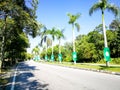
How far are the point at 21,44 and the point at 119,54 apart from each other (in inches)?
1372

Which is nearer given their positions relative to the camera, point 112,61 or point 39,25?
point 39,25

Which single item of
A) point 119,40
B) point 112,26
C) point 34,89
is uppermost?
point 112,26

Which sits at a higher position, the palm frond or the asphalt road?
the palm frond

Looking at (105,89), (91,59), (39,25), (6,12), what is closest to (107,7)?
(39,25)

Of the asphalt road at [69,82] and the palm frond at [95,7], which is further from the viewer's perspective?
the palm frond at [95,7]

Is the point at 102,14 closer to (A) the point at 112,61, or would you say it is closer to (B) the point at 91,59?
(A) the point at 112,61

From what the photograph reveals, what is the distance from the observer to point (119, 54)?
6025cm

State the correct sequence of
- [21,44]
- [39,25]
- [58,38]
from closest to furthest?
[39,25] → [21,44] → [58,38]

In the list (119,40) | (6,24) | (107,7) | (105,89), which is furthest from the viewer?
(119,40)

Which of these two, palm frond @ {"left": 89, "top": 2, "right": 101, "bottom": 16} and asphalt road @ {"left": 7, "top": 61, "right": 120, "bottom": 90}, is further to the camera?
palm frond @ {"left": 89, "top": 2, "right": 101, "bottom": 16}

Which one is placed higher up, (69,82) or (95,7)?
(95,7)

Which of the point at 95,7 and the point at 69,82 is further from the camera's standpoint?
the point at 95,7

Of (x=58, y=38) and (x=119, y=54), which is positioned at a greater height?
(x=58, y=38)

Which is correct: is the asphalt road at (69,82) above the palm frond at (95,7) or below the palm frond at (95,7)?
below
